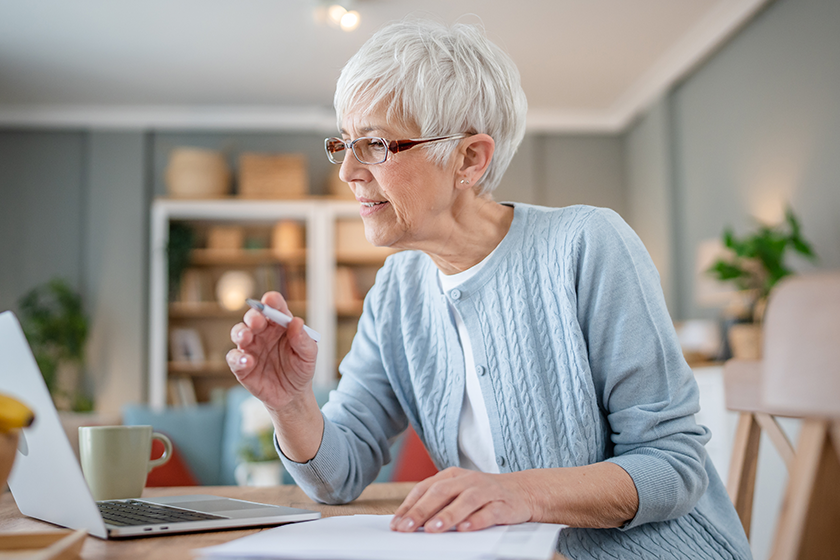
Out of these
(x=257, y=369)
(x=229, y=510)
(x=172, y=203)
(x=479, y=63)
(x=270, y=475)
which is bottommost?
(x=270, y=475)

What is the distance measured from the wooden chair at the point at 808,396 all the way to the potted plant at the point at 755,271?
102 inches

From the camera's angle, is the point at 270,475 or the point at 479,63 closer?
the point at 479,63

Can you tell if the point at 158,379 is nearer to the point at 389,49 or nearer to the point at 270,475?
the point at 270,475

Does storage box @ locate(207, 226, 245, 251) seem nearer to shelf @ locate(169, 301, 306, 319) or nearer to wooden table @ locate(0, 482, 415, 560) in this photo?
shelf @ locate(169, 301, 306, 319)

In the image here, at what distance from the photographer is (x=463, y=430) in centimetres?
111

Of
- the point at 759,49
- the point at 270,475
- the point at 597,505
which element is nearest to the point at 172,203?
the point at 270,475

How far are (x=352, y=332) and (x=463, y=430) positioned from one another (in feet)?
13.1

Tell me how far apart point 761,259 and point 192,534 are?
110 inches

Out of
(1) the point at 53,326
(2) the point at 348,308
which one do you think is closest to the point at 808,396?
(2) the point at 348,308

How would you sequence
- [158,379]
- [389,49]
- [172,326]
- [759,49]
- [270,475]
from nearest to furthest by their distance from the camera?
1. [389,49]
2. [270,475]
3. [759,49]
4. [158,379]
5. [172,326]

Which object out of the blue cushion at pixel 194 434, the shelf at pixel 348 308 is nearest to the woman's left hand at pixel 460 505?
the blue cushion at pixel 194 434

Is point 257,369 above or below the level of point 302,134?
below

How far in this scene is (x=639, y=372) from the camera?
36.9 inches

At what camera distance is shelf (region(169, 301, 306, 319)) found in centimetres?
500
